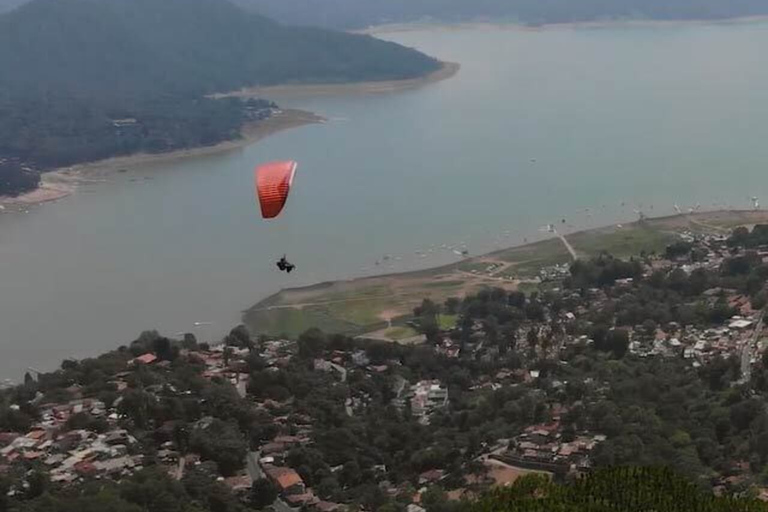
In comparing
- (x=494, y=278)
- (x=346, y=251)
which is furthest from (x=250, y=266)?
(x=494, y=278)

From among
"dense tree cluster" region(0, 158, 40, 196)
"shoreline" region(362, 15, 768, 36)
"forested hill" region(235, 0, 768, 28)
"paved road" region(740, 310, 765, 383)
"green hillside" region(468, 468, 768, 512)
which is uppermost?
"forested hill" region(235, 0, 768, 28)

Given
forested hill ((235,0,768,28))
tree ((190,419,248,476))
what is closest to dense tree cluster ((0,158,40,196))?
tree ((190,419,248,476))

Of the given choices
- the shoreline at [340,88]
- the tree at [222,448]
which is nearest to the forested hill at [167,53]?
the shoreline at [340,88]

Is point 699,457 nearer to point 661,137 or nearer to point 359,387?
point 359,387

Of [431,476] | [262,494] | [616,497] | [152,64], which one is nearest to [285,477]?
[262,494]

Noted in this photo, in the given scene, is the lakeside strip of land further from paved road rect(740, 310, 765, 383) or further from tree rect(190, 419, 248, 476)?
paved road rect(740, 310, 765, 383)
